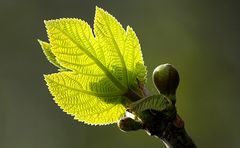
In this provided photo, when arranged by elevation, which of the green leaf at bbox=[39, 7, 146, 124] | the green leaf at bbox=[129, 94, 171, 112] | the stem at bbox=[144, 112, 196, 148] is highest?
the green leaf at bbox=[39, 7, 146, 124]

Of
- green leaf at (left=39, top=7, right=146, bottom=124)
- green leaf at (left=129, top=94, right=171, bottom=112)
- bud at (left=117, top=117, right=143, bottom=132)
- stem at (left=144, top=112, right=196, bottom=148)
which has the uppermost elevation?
green leaf at (left=39, top=7, right=146, bottom=124)

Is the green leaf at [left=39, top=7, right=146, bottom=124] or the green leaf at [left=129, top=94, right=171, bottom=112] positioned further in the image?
the green leaf at [left=39, top=7, right=146, bottom=124]

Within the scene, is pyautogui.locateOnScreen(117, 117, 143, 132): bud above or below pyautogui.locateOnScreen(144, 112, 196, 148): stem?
above

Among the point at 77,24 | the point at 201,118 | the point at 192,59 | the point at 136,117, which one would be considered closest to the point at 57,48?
the point at 77,24

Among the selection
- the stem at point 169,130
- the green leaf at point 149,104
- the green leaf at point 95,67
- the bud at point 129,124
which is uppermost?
the green leaf at point 95,67
